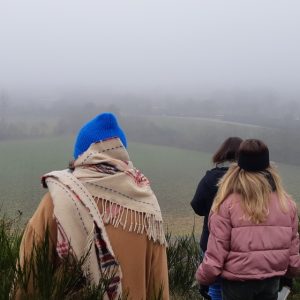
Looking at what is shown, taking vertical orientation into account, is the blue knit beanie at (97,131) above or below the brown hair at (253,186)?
above

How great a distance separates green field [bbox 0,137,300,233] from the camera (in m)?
13.8

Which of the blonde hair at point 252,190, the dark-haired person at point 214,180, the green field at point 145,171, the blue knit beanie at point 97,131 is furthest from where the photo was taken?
the green field at point 145,171

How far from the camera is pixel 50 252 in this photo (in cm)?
203

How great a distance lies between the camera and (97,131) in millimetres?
2182

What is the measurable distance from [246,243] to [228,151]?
0.97 metres

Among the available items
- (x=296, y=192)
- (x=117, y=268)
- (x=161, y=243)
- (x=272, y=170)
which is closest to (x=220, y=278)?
(x=272, y=170)

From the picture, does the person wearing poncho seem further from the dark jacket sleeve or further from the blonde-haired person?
the dark jacket sleeve

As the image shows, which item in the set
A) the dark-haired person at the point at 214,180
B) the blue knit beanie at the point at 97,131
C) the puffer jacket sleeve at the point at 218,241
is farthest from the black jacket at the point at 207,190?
the blue knit beanie at the point at 97,131

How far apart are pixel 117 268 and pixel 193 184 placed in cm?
1881

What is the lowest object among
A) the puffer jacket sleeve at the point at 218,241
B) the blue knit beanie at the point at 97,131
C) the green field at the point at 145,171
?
the green field at the point at 145,171

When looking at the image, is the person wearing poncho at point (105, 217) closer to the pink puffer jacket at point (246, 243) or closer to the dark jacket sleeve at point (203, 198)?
the pink puffer jacket at point (246, 243)

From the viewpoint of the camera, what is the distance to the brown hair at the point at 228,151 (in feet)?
Result: 12.0

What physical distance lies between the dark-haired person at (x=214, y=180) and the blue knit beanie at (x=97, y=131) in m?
1.52

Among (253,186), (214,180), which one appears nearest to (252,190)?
(253,186)
